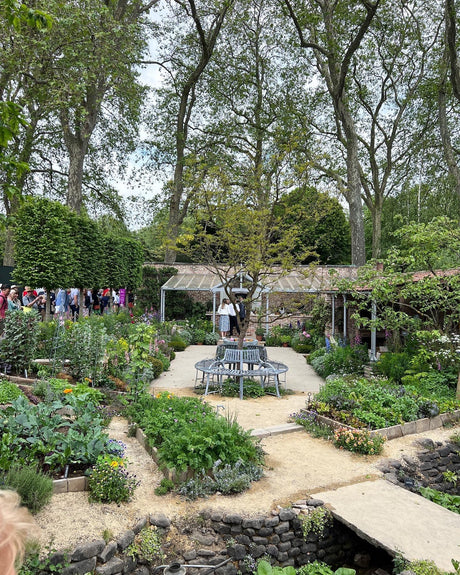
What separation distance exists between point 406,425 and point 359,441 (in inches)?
47.5

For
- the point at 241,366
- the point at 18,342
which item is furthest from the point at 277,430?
the point at 18,342

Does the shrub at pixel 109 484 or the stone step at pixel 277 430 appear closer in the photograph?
the shrub at pixel 109 484

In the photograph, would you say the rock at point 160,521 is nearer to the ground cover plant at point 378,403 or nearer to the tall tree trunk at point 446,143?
the ground cover plant at point 378,403

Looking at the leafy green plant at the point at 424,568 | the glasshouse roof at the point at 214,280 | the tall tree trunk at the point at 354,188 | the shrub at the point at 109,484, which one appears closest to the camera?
the leafy green plant at the point at 424,568

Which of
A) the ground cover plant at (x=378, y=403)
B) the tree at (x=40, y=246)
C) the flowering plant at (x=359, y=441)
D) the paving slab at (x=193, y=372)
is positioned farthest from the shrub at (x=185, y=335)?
the flowering plant at (x=359, y=441)

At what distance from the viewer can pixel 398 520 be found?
159 inches

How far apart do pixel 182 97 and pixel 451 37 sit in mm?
13935

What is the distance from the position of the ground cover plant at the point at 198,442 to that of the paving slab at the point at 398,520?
3.35 ft

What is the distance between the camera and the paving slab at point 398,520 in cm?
359

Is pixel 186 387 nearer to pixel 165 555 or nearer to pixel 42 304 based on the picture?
pixel 165 555

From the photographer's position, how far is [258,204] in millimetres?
10594

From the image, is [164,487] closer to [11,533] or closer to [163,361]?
[11,533]

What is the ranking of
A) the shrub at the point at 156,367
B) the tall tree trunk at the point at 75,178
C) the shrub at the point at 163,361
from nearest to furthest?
1. the shrub at the point at 156,367
2. the shrub at the point at 163,361
3. the tall tree trunk at the point at 75,178

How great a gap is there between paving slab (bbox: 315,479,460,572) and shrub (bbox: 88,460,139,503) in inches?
82.0
